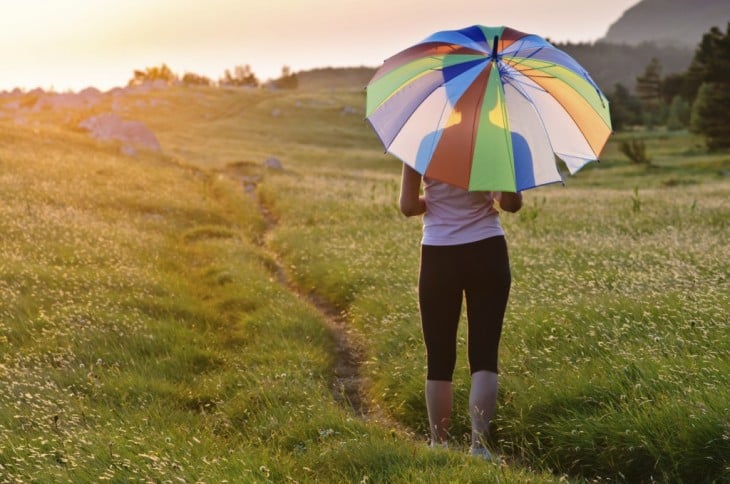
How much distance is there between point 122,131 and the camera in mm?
42625

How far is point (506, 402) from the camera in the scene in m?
6.10

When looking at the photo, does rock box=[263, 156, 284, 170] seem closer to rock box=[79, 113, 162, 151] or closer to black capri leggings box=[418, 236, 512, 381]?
rock box=[79, 113, 162, 151]

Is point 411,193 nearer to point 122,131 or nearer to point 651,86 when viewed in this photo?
point 122,131

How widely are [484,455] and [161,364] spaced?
413cm

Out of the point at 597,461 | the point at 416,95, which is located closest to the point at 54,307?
the point at 416,95

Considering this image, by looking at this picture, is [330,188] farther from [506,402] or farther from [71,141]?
[506,402]

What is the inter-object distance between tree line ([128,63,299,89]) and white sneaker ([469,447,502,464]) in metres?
119

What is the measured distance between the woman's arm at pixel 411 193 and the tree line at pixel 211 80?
11803cm

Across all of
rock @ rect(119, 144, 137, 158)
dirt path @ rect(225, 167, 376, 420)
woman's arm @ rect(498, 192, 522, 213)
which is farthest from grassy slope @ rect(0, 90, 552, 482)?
rock @ rect(119, 144, 137, 158)

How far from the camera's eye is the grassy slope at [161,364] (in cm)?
488

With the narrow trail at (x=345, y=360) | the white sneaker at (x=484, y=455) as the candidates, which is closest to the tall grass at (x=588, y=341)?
the narrow trail at (x=345, y=360)

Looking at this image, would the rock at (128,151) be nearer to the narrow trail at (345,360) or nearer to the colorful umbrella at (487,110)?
the narrow trail at (345,360)

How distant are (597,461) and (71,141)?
35029 mm

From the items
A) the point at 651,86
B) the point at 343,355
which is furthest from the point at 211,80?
the point at 343,355
